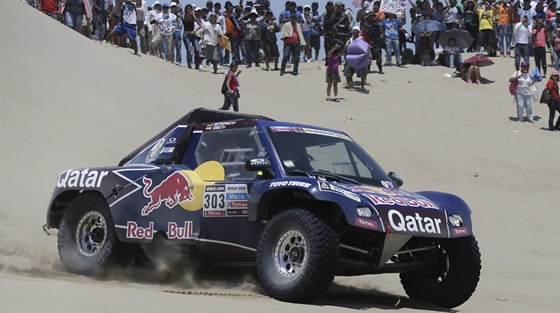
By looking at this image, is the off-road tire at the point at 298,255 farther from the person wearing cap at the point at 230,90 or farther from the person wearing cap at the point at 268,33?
the person wearing cap at the point at 268,33

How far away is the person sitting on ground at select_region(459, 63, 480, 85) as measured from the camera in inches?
1196

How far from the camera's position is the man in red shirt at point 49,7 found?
26859mm

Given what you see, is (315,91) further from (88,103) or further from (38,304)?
(38,304)

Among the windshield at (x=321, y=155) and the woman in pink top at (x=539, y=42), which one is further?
the woman in pink top at (x=539, y=42)

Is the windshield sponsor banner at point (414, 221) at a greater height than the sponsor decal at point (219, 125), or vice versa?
the sponsor decal at point (219, 125)

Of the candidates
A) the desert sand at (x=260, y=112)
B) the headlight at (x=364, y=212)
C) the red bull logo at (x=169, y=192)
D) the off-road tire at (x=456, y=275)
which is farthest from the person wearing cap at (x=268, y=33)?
the headlight at (x=364, y=212)

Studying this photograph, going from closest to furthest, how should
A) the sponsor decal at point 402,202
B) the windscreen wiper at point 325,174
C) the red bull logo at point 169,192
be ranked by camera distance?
the sponsor decal at point 402,202
the windscreen wiper at point 325,174
the red bull logo at point 169,192

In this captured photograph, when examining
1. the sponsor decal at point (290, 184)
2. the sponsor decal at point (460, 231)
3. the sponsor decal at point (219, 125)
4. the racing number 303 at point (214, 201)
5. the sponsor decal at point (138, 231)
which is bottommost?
the sponsor decal at point (138, 231)

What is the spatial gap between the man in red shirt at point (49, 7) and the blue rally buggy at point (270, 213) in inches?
670

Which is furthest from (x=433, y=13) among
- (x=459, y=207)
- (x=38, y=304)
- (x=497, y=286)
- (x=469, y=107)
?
(x=38, y=304)

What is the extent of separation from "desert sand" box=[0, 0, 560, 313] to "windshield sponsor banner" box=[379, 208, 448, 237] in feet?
2.47

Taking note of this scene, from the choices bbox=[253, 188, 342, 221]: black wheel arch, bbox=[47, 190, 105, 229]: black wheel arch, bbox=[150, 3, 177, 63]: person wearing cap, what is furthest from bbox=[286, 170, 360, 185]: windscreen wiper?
bbox=[150, 3, 177, 63]: person wearing cap

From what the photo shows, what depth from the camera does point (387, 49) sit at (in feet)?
101

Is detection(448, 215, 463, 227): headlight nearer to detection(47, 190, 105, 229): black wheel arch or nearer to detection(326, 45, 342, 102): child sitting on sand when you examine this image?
detection(47, 190, 105, 229): black wheel arch
